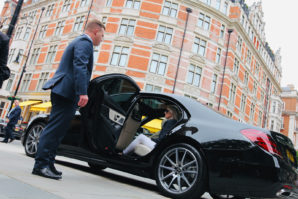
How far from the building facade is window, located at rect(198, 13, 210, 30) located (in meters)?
43.6

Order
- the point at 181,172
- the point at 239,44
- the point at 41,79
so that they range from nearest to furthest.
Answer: the point at 181,172 < the point at 41,79 < the point at 239,44

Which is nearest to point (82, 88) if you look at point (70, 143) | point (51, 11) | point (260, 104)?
point (70, 143)

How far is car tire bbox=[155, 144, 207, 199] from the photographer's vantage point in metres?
3.12

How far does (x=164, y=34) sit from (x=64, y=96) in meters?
23.4

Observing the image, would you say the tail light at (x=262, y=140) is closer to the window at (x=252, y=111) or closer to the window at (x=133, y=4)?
the window at (x=133, y=4)

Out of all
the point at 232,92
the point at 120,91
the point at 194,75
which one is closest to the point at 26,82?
the point at 194,75

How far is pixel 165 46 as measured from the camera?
2516 cm

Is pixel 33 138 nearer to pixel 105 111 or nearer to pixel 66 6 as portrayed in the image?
pixel 105 111

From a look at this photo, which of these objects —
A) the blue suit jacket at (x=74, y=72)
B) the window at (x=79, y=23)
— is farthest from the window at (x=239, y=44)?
the blue suit jacket at (x=74, y=72)

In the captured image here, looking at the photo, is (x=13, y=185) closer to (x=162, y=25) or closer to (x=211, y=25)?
(x=162, y=25)

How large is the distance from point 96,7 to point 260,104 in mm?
26720

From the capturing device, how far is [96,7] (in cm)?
2709

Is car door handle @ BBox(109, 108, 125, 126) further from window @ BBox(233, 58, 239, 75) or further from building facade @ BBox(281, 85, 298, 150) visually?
building facade @ BBox(281, 85, 298, 150)

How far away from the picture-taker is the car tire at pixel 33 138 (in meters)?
5.24
